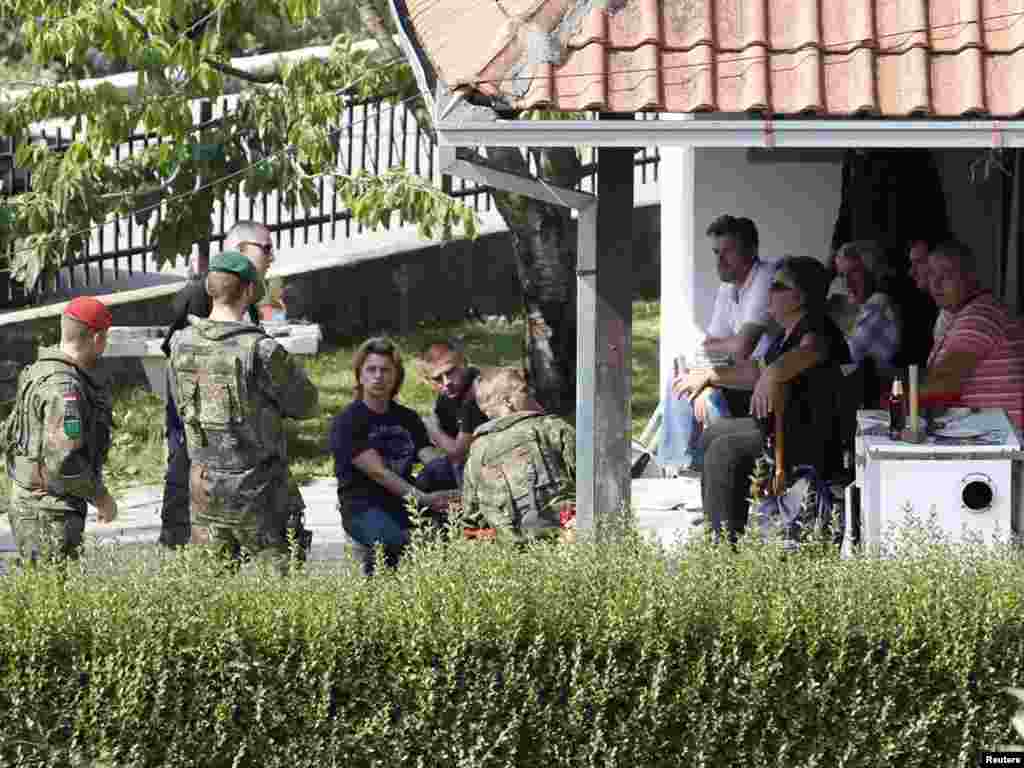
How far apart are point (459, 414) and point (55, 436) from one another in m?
2.20

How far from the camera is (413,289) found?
55.2 feet

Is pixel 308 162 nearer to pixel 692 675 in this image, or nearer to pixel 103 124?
pixel 103 124

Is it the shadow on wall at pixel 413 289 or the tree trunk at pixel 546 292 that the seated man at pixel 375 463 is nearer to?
the tree trunk at pixel 546 292

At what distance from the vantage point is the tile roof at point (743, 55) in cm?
734

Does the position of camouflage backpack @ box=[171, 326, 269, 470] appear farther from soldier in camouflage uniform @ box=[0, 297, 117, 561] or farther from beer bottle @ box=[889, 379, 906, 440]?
beer bottle @ box=[889, 379, 906, 440]

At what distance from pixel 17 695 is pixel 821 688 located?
8.04ft

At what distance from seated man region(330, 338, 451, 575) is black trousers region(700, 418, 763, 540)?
3.79 feet

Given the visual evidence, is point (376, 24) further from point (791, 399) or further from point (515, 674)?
point (515, 674)

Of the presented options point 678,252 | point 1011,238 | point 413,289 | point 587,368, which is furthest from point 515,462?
point 413,289

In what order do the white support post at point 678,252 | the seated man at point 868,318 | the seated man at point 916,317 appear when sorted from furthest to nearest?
1. the white support post at point 678,252
2. the seated man at point 916,317
3. the seated man at point 868,318

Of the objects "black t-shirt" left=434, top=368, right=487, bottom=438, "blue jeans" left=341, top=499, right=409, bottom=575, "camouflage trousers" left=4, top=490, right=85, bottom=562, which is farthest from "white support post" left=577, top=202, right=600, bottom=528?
"camouflage trousers" left=4, top=490, right=85, bottom=562

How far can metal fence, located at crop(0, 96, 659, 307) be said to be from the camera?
622 inches

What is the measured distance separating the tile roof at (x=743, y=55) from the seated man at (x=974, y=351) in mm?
1427

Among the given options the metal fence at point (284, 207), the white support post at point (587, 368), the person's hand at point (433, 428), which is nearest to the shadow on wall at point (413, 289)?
the metal fence at point (284, 207)
